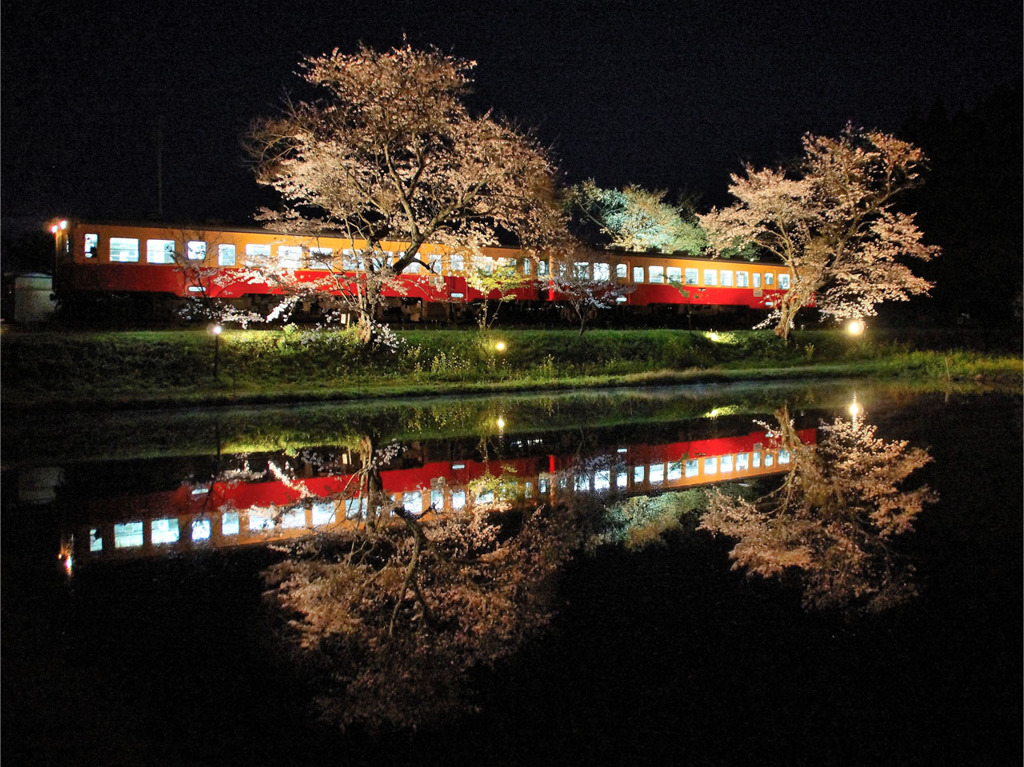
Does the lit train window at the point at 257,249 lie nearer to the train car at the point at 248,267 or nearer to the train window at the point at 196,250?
the train car at the point at 248,267

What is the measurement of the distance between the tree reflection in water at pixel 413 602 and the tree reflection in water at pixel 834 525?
1203 mm

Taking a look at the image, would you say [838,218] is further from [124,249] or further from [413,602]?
[413,602]

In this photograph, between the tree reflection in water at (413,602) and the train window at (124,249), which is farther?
the train window at (124,249)

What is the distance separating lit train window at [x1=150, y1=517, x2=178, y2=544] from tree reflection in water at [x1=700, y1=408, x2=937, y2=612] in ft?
11.6

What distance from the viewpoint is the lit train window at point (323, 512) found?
492cm

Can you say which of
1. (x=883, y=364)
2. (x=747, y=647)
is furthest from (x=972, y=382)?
(x=747, y=647)

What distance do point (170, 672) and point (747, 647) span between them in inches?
90.1

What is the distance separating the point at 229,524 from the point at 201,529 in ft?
0.64

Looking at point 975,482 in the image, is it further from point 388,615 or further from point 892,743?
point 388,615

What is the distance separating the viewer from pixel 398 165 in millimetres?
17328

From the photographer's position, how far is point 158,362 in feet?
50.5

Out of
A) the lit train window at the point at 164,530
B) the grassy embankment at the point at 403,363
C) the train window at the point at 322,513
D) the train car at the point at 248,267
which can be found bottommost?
the lit train window at the point at 164,530

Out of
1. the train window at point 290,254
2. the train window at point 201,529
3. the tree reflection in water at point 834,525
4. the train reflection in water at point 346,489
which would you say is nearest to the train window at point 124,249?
the train window at point 290,254

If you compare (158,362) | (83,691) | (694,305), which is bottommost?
(83,691)
